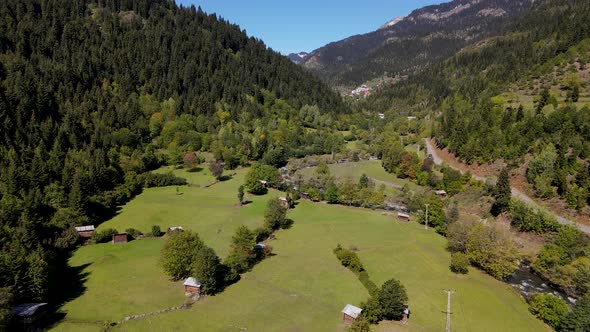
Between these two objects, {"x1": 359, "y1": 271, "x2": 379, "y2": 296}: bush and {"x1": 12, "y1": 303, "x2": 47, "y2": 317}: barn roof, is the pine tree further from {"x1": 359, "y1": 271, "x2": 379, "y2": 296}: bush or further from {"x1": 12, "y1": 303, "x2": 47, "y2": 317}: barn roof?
{"x1": 12, "y1": 303, "x2": 47, "y2": 317}: barn roof

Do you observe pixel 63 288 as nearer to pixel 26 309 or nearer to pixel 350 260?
pixel 26 309

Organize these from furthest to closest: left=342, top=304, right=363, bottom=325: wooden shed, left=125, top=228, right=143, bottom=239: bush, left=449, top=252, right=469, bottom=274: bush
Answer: left=125, top=228, right=143, bottom=239: bush → left=449, top=252, right=469, bottom=274: bush → left=342, top=304, right=363, bottom=325: wooden shed

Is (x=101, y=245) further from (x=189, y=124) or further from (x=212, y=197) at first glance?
(x=189, y=124)

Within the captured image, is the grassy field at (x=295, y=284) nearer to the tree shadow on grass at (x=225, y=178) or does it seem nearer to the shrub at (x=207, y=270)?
the shrub at (x=207, y=270)

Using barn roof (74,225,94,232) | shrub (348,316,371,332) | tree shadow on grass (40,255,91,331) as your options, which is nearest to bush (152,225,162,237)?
barn roof (74,225,94,232)

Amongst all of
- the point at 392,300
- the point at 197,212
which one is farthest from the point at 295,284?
the point at 197,212

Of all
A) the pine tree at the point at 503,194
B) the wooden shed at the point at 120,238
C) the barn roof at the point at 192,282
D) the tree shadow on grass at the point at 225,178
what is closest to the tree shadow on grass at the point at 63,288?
the wooden shed at the point at 120,238
